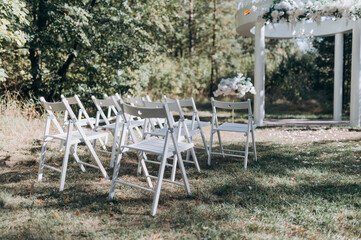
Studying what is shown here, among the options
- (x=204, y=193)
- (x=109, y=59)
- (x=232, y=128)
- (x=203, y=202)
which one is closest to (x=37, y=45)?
(x=109, y=59)

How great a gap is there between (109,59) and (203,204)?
284 inches

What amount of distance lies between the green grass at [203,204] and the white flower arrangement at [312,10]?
14.0 ft

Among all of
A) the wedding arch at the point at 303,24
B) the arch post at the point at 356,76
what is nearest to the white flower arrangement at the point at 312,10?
the wedding arch at the point at 303,24

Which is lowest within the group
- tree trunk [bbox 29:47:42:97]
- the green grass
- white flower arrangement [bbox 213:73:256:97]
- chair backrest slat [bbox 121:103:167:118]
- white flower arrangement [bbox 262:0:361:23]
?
the green grass

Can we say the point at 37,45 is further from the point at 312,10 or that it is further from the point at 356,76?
the point at 356,76

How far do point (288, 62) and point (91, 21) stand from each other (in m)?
9.59

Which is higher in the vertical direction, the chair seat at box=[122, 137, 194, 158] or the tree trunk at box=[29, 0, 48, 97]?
the tree trunk at box=[29, 0, 48, 97]

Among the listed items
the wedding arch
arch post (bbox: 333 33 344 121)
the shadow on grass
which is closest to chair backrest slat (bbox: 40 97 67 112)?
the shadow on grass

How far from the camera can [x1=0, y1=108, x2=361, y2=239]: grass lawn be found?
252 centimetres

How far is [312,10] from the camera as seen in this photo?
7.32 meters

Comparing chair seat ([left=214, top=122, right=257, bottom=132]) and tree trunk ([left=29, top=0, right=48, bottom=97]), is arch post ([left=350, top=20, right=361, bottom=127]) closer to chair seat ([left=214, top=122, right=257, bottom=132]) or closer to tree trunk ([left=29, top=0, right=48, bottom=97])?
chair seat ([left=214, top=122, right=257, bottom=132])

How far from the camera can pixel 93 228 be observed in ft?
8.41

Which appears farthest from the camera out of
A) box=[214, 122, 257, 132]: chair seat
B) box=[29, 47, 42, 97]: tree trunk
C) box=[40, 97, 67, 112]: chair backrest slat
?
box=[29, 47, 42, 97]: tree trunk

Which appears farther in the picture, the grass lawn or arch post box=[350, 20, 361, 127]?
arch post box=[350, 20, 361, 127]
